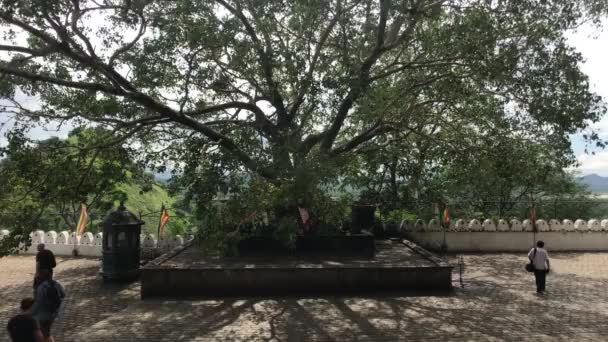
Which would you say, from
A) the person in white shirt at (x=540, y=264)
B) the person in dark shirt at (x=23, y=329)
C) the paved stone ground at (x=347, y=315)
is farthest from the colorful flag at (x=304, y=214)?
the person in dark shirt at (x=23, y=329)

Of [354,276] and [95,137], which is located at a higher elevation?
[95,137]

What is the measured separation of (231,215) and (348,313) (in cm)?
299

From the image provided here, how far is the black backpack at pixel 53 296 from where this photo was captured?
22.9 feet

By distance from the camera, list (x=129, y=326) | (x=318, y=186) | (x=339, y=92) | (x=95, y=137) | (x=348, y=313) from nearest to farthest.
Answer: (x=129, y=326)
(x=348, y=313)
(x=318, y=186)
(x=339, y=92)
(x=95, y=137)

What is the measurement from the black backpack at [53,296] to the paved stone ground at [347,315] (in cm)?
138

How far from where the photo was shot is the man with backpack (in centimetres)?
689

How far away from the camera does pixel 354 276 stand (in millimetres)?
11148

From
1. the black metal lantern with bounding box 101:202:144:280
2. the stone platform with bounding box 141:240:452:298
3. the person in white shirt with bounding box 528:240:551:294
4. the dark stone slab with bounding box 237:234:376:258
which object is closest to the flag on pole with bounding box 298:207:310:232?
the dark stone slab with bounding box 237:234:376:258

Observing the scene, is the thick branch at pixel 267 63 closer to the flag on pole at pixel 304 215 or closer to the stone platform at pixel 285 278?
the flag on pole at pixel 304 215

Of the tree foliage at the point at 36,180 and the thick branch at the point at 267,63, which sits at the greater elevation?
the thick branch at the point at 267,63

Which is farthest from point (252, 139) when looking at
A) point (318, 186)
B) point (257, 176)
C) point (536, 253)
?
point (536, 253)

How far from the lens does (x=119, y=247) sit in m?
12.7

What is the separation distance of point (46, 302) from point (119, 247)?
5845 mm

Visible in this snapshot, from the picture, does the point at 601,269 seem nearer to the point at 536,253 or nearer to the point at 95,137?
the point at 536,253
